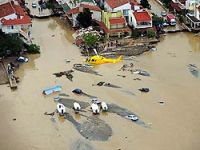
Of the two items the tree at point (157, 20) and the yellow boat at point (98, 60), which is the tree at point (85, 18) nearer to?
the tree at point (157, 20)

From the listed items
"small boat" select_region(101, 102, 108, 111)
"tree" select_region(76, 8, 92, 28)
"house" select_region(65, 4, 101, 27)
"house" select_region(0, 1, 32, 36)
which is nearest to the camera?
"small boat" select_region(101, 102, 108, 111)

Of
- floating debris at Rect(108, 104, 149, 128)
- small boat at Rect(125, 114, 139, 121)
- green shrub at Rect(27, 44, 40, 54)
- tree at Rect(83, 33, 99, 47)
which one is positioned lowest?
small boat at Rect(125, 114, 139, 121)

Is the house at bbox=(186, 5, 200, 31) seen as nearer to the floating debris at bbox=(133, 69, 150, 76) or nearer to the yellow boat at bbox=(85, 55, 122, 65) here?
the yellow boat at bbox=(85, 55, 122, 65)

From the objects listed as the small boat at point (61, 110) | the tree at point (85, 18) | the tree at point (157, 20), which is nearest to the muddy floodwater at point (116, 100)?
the small boat at point (61, 110)

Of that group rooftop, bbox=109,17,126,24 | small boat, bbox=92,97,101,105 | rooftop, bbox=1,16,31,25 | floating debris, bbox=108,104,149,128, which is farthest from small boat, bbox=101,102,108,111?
rooftop, bbox=1,16,31,25

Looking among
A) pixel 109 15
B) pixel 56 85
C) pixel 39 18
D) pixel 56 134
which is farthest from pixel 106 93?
pixel 39 18

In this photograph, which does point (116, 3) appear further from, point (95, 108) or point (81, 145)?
point (81, 145)

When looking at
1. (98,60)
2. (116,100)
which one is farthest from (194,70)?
(116,100)
